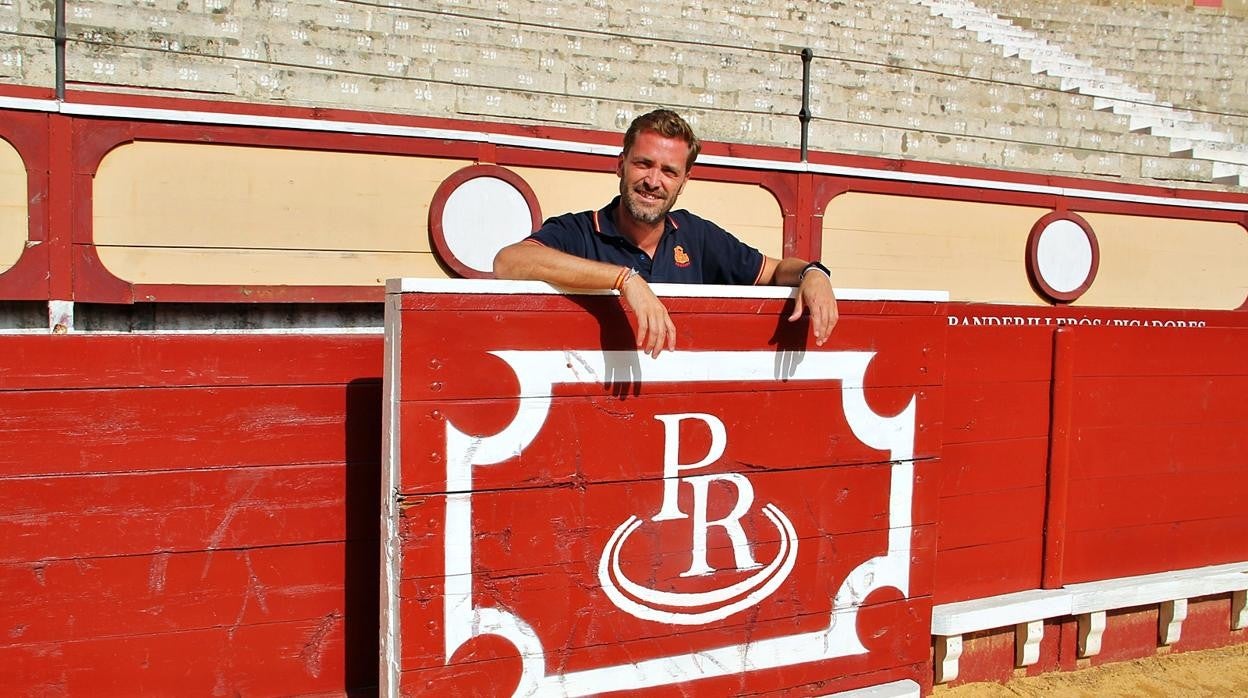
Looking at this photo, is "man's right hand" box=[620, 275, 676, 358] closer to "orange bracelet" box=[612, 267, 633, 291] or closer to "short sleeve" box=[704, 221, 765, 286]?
"orange bracelet" box=[612, 267, 633, 291]

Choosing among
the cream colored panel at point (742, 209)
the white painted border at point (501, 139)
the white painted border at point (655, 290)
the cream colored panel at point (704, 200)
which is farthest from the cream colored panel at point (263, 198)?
the white painted border at point (655, 290)

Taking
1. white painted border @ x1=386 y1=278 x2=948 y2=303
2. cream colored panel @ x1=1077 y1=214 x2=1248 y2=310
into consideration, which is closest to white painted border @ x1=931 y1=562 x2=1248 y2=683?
white painted border @ x1=386 y1=278 x2=948 y2=303

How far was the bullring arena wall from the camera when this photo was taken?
6.48 ft

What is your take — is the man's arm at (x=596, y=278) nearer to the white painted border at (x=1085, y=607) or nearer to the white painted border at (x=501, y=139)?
the white painted border at (x=1085, y=607)

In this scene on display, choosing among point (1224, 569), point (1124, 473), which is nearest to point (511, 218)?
point (1124, 473)

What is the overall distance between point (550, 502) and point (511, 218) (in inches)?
142

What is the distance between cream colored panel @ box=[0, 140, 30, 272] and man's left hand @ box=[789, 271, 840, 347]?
4.15 metres

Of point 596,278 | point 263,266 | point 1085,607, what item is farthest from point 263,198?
point 1085,607

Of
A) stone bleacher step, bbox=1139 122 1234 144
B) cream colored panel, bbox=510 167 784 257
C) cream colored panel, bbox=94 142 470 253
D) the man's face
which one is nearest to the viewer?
the man's face

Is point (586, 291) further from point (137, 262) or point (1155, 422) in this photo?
point (137, 262)

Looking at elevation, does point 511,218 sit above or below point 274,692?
above

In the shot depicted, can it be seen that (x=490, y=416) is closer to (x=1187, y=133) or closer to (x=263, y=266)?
(x=263, y=266)

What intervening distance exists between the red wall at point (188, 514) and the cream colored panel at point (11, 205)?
321 centimetres

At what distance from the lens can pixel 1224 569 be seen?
11.5 ft
